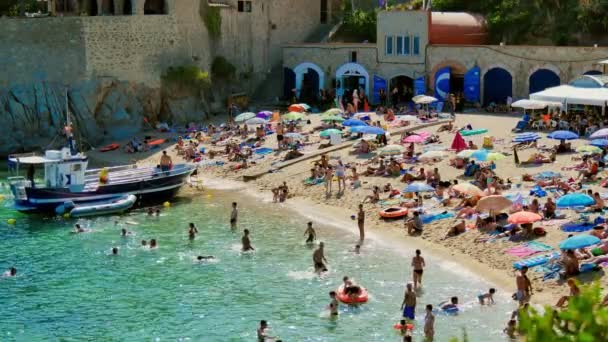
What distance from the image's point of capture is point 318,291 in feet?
80.4

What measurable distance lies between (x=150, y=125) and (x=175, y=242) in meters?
18.0

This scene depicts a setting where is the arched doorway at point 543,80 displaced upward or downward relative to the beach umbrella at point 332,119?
upward

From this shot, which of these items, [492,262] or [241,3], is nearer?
[492,262]

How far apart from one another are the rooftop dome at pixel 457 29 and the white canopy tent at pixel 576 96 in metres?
9.38

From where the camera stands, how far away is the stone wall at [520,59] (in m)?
43.1

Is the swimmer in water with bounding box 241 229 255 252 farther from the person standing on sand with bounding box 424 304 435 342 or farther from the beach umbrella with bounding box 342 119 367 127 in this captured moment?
the beach umbrella with bounding box 342 119 367 127

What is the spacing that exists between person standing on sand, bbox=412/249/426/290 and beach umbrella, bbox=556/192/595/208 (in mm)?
4439

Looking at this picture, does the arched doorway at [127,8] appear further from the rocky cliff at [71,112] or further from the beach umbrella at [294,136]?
the beach umbrella at [294,136]

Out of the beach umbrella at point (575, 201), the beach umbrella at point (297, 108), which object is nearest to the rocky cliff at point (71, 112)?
the beach umbrella at point (297, 108)

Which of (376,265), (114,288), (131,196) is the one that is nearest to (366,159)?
(131,196)

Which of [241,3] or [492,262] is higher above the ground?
[241,3]

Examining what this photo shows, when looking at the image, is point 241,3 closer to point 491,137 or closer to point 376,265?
point 491,137

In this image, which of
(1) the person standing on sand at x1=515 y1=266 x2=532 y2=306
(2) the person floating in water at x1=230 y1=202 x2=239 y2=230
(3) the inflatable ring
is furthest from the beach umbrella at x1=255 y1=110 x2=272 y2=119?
(1) the person standing on sand at x1=515 y1=266 x2=532 y2=306

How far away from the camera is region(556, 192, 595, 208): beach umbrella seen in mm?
25875
